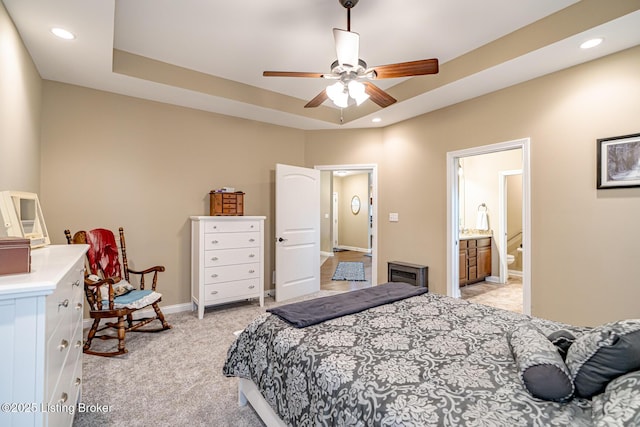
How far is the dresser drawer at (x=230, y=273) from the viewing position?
3.60m

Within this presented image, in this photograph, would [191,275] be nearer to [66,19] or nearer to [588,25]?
[66,19]

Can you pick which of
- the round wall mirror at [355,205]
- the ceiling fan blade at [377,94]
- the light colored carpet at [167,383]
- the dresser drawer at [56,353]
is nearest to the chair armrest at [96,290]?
the light colored carpet at [167,383]

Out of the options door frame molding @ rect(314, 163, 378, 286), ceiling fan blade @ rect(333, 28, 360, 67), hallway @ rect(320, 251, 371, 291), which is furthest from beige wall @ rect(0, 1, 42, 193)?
hallway @ rect(320, 251, 371, 291)

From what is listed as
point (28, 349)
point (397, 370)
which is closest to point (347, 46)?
point (397, 370)

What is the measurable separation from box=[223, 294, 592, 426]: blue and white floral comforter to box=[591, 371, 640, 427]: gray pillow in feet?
0.17

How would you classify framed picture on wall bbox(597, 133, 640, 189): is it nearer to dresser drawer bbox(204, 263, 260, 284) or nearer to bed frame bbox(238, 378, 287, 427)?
bed frame bbox(238, 378, 287, 427)

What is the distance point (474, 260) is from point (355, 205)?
5113 mm

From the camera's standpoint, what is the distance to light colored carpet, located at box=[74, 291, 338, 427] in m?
1.86

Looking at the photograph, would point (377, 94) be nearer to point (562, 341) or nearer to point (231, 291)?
point (562, 341)

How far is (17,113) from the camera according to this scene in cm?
223

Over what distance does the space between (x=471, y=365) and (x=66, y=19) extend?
3.34 m

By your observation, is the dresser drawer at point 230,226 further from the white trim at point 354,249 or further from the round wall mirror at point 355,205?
the round wall mirror at point 355,205

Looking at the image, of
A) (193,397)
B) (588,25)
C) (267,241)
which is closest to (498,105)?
(588,25)

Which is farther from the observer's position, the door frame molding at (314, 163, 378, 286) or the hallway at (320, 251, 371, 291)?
the hallway at (320, 251, 371, 291)
